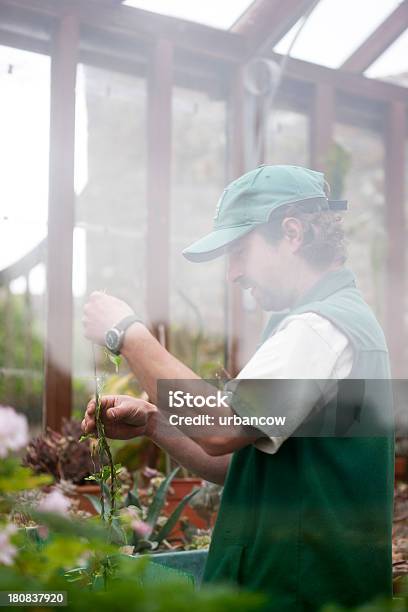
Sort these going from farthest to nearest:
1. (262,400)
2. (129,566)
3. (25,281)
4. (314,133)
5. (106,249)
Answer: (314,133) → (106,249) → (25,281) → (262,400) → (129,566)

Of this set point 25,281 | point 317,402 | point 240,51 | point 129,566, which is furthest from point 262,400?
point 240,51

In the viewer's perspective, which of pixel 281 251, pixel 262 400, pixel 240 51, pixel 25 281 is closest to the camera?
pixel 262 400

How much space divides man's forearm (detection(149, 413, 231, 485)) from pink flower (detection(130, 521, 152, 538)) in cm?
15

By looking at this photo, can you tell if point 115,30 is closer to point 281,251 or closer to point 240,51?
point 240,51

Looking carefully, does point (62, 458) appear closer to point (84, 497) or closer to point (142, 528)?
point (84, 497)

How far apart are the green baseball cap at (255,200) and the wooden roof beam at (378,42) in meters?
1.18

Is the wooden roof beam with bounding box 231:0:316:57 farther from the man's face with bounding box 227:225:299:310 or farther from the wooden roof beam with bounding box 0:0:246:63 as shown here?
the man's face with bounding box 227:225:299:310

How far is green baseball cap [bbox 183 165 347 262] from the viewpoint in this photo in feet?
2.89

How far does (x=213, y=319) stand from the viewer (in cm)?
206

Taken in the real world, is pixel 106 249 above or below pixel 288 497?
above

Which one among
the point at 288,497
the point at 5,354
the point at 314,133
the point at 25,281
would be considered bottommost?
the point at 288,497

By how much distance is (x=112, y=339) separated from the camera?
79 centimetres

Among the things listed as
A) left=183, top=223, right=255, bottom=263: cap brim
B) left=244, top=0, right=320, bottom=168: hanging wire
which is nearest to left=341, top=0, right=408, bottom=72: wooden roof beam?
left=244, top=0, right=320, bottom=168: hanging wire

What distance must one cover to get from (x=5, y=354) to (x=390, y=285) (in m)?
1.10
